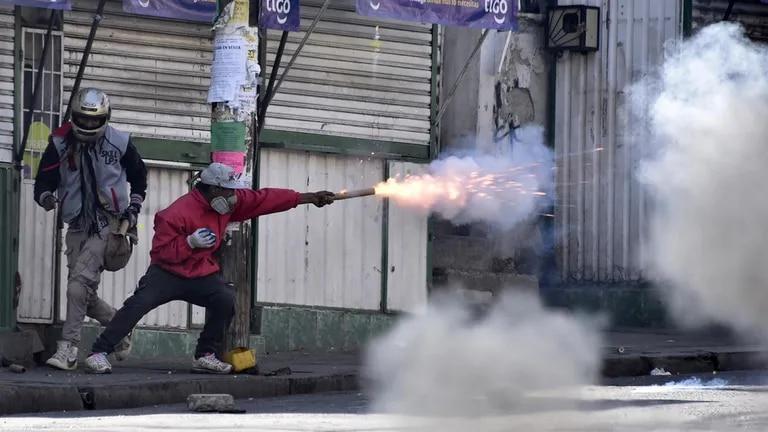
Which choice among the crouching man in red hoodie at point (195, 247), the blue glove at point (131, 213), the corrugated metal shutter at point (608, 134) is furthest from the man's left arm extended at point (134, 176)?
the corrugated metal shutter at point (608, 134)

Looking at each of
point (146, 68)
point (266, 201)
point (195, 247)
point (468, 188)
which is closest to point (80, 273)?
point (195, 247)

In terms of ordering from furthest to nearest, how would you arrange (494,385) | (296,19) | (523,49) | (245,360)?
(523,49) → (296,19) → (245,360) → (494,385)

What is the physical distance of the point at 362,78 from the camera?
638 inches

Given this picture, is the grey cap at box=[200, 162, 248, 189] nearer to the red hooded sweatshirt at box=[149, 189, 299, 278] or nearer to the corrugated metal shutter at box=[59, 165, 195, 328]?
the red hooded sweatshirt at box=[149, 189, 299, 278]

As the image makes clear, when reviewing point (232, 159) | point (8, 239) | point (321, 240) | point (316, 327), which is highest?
point (232, 159)

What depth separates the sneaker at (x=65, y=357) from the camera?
13281 mm

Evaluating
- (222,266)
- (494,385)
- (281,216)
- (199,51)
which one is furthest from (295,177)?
(494,385)

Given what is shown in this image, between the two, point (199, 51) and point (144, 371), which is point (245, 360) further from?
point (199, 51)

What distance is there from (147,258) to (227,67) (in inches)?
99.0

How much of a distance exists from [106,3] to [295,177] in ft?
7.26

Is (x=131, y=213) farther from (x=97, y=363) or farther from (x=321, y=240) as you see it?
(x=321, y=240)

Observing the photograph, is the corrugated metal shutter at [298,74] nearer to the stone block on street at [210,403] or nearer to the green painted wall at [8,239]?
the green painted wall at [8,239]

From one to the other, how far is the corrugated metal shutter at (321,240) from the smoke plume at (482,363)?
542cm

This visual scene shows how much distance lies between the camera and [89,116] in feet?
43.2
